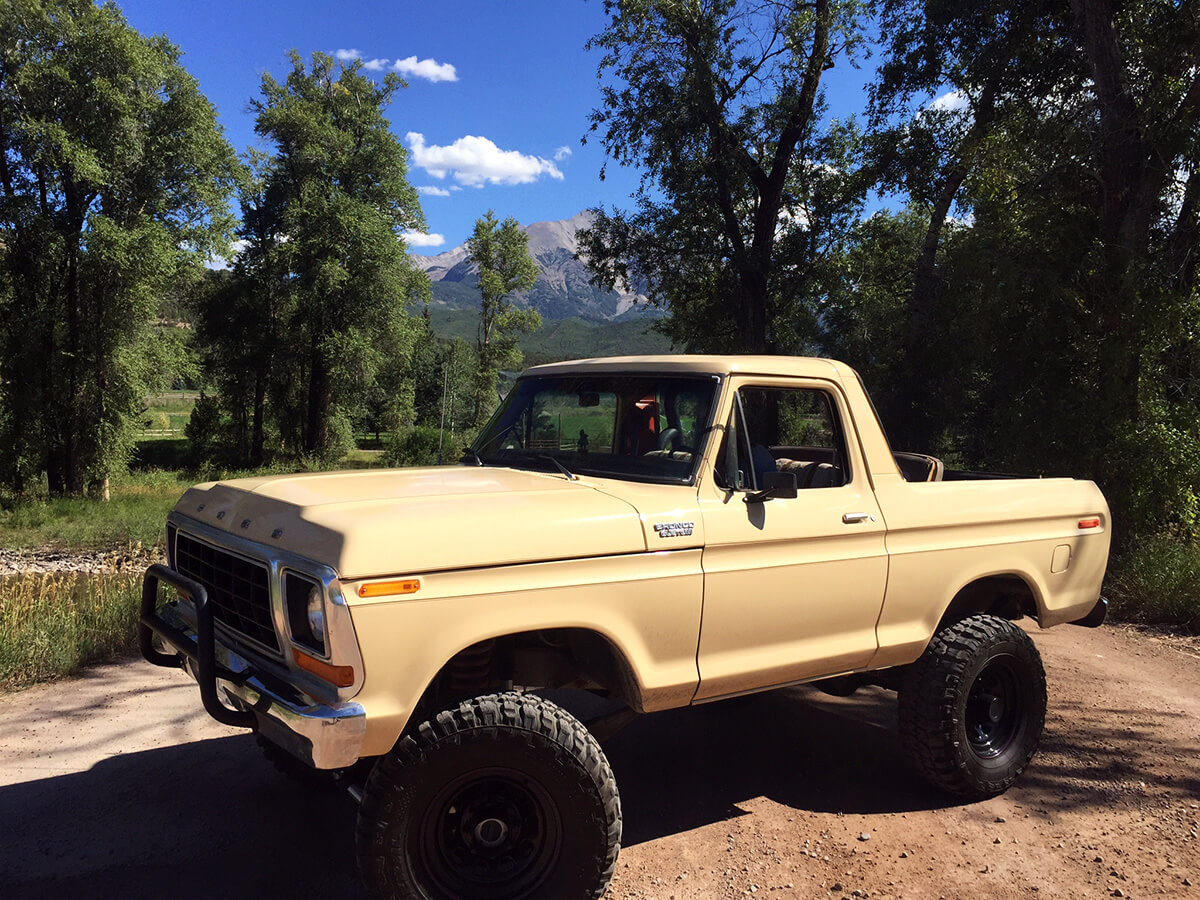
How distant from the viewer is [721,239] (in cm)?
2075

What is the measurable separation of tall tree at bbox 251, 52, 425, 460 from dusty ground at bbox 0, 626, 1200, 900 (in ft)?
93.6

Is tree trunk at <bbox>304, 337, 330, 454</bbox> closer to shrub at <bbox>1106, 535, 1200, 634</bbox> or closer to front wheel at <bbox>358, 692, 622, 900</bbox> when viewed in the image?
shrub at <bbox>1106, 535, 1200, 634</bbox>

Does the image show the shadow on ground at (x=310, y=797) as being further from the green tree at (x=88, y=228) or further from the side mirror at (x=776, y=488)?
the green tree at (x=88, y=228)

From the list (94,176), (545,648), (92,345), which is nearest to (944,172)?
(545,648)

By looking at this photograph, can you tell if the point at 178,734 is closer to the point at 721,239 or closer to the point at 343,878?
the point at 343,878

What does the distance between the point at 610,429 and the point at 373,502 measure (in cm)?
133

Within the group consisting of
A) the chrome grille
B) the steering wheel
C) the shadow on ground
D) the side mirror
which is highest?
the steering wheel


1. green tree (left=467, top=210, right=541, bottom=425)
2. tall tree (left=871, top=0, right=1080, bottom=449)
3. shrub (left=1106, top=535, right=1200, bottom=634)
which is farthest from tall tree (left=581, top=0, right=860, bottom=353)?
green tree (left=467, top=210, right=541, bottom=425)

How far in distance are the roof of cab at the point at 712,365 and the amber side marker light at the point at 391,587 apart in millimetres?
1647

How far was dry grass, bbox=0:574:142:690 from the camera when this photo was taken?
5500 mm

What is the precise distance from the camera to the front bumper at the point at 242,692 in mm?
2490

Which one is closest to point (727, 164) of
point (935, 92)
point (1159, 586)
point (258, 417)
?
point (935, 92)

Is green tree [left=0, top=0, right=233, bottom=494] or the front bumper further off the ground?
green tree [left=0, top=0, right=233, bottom=494]

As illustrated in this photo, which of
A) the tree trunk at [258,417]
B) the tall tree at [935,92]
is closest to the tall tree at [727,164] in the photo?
the tall tree at [935,92]
